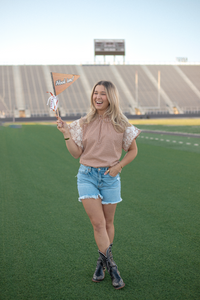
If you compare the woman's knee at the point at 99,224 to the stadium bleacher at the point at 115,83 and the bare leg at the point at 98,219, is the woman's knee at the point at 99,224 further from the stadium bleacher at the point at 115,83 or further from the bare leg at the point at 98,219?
the stadium bleacher at the point at 115,83

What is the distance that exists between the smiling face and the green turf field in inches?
66.8

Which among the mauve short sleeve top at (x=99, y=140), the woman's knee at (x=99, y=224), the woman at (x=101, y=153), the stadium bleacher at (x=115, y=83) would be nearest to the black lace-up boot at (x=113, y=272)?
the woman at (x=101, y=153)

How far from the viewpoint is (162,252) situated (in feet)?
13.5

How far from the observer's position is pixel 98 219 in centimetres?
329

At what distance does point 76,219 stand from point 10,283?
6.90 feet

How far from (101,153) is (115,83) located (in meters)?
73.1

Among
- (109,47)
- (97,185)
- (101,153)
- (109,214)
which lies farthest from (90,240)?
(109,47)

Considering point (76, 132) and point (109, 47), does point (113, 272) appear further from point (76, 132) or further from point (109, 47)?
point (109, 47)

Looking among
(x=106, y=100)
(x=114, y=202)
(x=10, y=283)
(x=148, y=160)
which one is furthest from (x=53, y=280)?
(x=148, y=160)

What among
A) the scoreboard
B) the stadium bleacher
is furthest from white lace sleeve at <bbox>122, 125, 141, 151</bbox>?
the scoreboard

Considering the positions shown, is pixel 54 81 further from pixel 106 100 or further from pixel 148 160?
pixel 148 160

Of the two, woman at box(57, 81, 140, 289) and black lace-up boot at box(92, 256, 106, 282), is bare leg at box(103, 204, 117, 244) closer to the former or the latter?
woman at box(57, 81, 140, 289)

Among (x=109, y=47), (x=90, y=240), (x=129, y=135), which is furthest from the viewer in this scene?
(x=109, y=47)

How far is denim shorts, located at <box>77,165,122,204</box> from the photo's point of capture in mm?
3273
